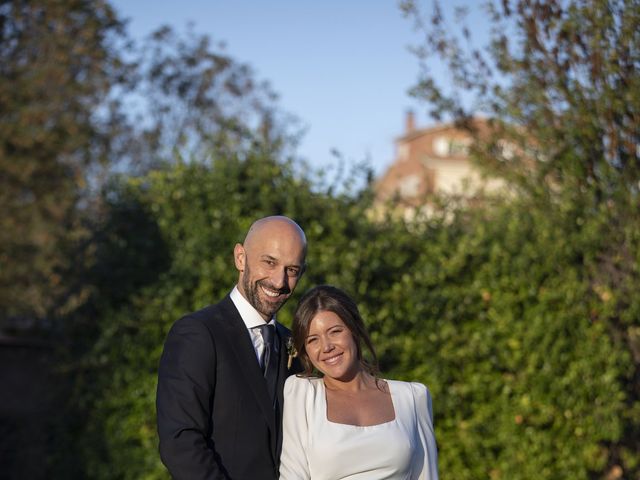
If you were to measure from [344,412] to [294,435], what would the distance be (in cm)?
26

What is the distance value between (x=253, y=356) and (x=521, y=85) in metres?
5.44

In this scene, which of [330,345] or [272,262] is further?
[330,345]

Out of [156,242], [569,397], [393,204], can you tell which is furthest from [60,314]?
[569,397]

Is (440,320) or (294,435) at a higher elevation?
(440,320)

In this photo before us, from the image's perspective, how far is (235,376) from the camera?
3.65 m

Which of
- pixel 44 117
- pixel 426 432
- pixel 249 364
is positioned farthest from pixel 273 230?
pixel 44 117

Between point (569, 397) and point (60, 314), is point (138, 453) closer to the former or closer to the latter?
point (60, 314)

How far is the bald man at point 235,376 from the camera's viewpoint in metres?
3.43

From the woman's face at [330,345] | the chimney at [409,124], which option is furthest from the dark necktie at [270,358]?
the chimney at [409,124]

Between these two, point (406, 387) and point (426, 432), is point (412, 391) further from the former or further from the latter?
point (426, 432)

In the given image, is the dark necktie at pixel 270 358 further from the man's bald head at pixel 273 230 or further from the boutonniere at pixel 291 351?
the man's bald head at pixel 273 230

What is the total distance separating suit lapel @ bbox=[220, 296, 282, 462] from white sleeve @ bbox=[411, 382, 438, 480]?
685mm

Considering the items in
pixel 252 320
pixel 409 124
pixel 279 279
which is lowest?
pixel 252 320

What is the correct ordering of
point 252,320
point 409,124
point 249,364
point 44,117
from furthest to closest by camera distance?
point 409,124, point 44,117, point 252,320, point 249,364
